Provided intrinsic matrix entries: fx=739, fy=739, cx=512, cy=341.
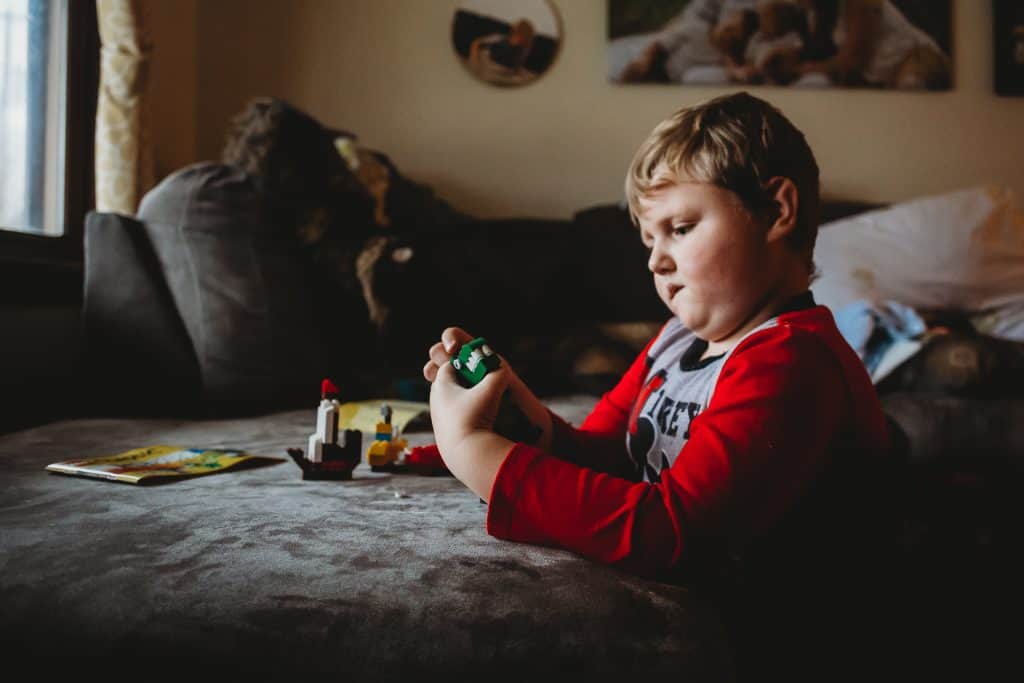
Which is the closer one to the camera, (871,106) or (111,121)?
(111,121)

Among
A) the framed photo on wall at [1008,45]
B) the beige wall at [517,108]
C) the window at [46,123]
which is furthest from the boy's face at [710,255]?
the framed photo on wall at [1008,45]

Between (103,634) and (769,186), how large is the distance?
66 centimetres

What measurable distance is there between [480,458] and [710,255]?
30 centimetres

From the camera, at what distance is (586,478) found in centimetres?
61

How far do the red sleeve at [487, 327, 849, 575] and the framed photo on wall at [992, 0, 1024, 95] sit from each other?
268cm

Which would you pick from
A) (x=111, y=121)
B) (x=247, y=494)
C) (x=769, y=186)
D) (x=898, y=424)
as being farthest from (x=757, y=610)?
(x=111, y=121)

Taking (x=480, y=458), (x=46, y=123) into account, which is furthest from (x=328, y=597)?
(x=46, y=123)

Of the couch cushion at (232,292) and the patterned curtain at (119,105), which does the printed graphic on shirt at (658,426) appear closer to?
the couch cushion at (232,292)

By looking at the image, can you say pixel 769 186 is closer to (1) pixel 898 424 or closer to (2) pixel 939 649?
(2) pixel 939 649

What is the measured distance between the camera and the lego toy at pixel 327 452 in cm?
89

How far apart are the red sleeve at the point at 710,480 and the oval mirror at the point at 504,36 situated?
217 cm

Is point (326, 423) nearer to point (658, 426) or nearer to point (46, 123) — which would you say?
point (658, 426)

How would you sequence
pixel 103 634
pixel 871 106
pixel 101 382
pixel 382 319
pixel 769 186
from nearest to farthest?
1. pixel 103 634
2. pixel 769 186
3. pixel 101 382
4. pixel 382 319
5. pixel 871 106

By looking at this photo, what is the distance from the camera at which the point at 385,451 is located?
97 cm
